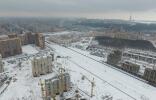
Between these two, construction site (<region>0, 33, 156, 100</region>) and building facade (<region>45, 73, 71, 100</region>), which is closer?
building facade (<region>45, 73, 71, 100</region>)

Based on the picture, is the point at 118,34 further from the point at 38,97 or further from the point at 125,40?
the point at 38,97

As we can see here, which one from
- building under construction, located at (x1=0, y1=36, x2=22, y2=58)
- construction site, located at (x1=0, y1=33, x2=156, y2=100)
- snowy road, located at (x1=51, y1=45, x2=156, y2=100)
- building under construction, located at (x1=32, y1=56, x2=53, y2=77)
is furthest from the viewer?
building under construction, located at (x1=0, y1=36, x2=22, y2=58)

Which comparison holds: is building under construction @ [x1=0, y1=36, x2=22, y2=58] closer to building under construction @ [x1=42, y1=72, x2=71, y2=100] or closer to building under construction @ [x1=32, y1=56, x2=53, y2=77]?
building under construction @ [x1=32, y1=56, x2=53, y2=77]

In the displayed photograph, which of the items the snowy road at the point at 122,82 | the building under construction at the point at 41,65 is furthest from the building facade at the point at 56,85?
the snowy road at the point at 122,82

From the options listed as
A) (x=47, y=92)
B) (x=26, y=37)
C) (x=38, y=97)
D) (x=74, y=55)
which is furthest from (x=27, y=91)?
(x=26, y=37)

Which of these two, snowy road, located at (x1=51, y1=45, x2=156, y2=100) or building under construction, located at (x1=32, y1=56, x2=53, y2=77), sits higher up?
building under construction, located at (x1=32, y1=56, x2=53, y2=77)

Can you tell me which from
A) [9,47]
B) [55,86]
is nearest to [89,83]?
[55,86]

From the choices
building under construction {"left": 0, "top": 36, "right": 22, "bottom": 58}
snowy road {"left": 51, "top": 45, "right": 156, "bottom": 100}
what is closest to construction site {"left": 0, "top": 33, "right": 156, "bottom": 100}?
snowy road {"left": 51, "top": 45, "right": 156, "bottom": 100}

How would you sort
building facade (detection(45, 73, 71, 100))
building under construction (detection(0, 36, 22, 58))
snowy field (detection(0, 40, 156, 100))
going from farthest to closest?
1. building under construction (detection(0, 36, 22, 58))
2. snowy field (detection(0, 40, 156, 100))
3. building facade (detection(45, 73, 71, 100))

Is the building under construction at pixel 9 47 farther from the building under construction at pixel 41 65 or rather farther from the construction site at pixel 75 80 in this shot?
the building under construction at pixel 41 65
